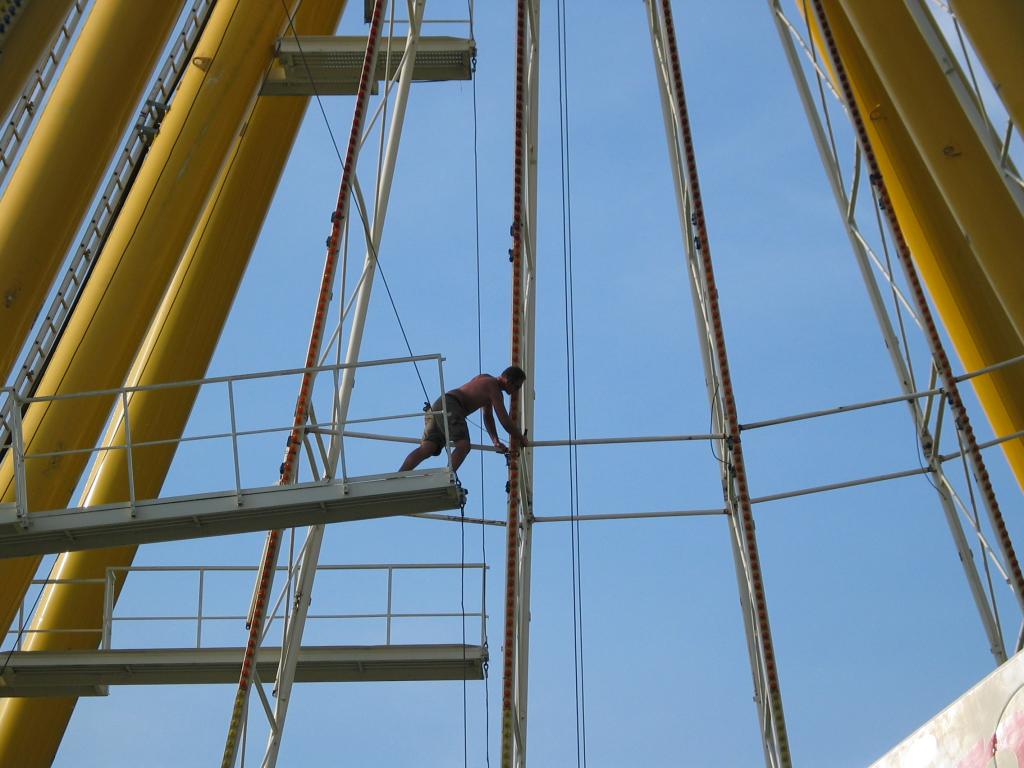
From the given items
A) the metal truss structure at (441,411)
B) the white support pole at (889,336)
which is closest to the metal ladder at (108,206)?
the metal truss structure at (441,411)

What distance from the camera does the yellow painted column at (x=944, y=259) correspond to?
19.8 m

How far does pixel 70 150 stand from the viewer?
15.7 meters

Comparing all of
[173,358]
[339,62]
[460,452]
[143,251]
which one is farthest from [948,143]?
[173,358]

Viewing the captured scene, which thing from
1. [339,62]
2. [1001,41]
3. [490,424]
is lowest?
[490,424]

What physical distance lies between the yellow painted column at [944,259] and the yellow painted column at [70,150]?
1009 cm

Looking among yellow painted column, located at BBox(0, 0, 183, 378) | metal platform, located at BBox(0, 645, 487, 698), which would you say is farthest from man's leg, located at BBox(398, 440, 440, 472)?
yellow painted column, located at BBox(0, 0, 183, 378)

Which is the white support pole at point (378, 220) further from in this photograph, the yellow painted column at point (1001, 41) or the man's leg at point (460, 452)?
the yellow painted column at point (1001, 41)

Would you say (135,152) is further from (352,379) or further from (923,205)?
→ (923,205)

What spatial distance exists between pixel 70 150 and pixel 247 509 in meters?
5.12

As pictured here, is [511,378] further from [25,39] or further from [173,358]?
[173,358]

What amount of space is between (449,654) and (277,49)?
8.46 m

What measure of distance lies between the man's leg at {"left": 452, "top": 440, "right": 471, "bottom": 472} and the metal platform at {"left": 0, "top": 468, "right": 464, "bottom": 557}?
159cm

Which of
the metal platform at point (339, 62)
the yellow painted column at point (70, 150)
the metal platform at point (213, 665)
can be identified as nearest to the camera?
the yellow painted column at point (70, 150)

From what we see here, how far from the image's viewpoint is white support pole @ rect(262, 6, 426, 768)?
15805 millimetres
